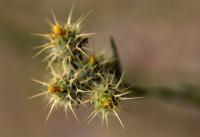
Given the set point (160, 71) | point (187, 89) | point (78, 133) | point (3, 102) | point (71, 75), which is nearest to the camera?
point (71, 75)

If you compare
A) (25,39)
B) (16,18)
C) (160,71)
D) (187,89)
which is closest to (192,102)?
(187,89)

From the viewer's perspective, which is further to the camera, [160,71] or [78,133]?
[78,133]

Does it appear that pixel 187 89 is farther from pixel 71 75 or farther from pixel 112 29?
pixel 112 29

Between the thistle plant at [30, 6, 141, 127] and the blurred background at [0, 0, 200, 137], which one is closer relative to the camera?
the thistle plant at [30, 6, 141, 127]

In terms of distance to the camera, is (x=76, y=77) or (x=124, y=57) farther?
(x=124, y=57)
